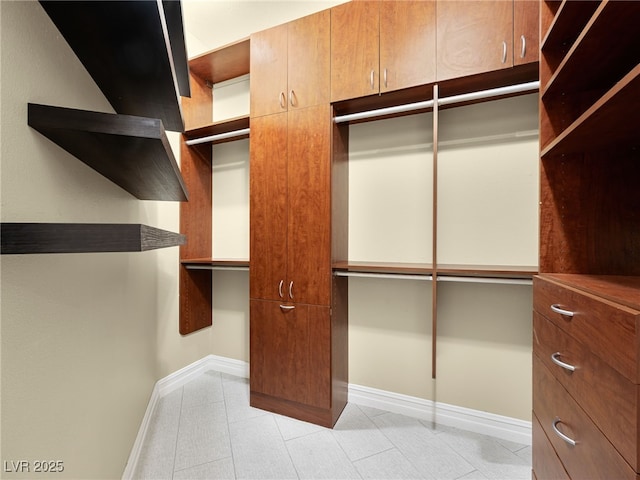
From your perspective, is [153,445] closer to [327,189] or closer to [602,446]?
[327,189]

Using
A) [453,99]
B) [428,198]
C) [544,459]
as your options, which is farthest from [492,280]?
[453,99]

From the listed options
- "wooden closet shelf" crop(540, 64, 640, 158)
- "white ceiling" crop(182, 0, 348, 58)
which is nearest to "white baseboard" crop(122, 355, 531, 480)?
"wooden closet shelf" crop(540, 64, 640, 158)

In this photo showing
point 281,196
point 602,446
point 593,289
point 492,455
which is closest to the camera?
point 602,446

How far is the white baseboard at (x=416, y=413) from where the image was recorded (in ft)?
5.76

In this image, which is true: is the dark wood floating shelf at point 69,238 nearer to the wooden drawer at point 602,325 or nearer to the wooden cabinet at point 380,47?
the wooden drawer at point 602,325

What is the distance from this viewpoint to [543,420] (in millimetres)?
1128

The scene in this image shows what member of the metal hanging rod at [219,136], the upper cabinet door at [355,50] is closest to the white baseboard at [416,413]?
the metal hanging rod at [219,136]

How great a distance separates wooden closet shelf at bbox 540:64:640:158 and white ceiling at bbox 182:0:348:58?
6.22ft

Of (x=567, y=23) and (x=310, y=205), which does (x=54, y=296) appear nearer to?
(x=310, y=205)

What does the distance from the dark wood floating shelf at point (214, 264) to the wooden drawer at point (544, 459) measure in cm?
191

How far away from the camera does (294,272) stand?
197cm

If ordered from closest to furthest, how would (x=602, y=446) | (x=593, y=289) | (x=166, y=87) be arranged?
(x=602, y=446), (x=593, y=289), (x=166, y=87)

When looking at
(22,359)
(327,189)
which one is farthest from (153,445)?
(327,189)

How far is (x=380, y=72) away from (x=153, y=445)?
2.60 meters
